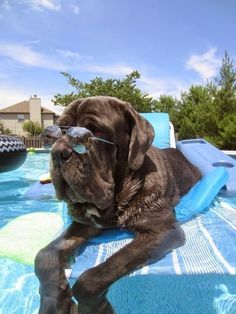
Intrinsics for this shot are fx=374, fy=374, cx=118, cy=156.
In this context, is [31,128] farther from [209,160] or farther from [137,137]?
[137,137]

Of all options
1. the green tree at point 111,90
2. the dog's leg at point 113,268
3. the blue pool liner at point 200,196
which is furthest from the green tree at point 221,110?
the dog's leg at point 113,268

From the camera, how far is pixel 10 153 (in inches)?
265

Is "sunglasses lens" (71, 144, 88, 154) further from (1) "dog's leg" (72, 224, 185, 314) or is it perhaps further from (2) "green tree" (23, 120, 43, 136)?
(2) "green tree" (23, 120, 43, 136)

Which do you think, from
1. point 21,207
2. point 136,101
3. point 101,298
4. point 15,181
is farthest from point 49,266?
point 136,101

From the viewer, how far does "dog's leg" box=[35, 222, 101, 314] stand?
2344mm

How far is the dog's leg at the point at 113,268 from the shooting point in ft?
7.20

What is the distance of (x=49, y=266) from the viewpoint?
2494 mm

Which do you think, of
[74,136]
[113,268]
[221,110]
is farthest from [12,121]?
[113,268]

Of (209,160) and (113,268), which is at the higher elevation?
(209,160)

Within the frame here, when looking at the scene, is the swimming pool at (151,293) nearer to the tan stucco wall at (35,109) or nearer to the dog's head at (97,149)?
the dog's head at (97,149)

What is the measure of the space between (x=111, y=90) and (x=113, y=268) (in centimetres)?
3069

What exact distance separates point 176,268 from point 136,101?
99.3 ft

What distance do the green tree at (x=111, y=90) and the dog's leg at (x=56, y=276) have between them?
96.0ft

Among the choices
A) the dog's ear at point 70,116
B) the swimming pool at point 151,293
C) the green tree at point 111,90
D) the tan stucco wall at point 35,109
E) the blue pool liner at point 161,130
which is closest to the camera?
the swimming pool at point 151,293
